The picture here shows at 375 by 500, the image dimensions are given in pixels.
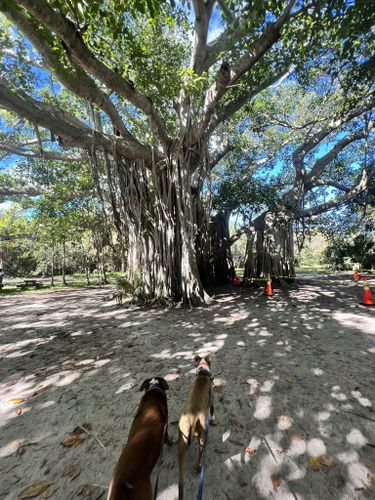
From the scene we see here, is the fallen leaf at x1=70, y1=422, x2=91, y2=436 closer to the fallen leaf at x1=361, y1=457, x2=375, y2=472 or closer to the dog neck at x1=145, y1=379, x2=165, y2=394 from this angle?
the dog neck at x1=145, y1=379, x2=165, y2=394

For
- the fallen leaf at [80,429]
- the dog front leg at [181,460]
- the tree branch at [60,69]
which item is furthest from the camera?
the tree branch at [60,69]

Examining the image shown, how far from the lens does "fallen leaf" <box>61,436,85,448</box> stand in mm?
1668

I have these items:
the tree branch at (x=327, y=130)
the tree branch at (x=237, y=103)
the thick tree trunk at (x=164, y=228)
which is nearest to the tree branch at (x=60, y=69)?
the thick tree trunk at (x=164, y=228)

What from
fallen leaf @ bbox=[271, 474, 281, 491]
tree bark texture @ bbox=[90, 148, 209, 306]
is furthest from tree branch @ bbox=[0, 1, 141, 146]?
fallen leaf @ bbox=[271, 474, 281, 491]

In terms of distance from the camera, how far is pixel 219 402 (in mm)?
2111

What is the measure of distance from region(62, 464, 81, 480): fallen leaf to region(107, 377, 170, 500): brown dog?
531 millimetres

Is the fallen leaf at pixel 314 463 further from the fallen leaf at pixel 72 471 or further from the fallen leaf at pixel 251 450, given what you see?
the fallen leaf at pixel 72 471

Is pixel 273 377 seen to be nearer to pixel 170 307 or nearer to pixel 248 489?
pixel 248 489

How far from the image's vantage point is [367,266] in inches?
582

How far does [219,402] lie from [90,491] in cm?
Answer: 114

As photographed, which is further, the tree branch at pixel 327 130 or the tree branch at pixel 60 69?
the tree branch at pixel 327 130

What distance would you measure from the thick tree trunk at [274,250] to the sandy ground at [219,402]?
4.02 m

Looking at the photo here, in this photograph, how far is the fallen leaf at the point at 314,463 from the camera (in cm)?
143

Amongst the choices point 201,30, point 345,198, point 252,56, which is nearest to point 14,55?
point 201,30
